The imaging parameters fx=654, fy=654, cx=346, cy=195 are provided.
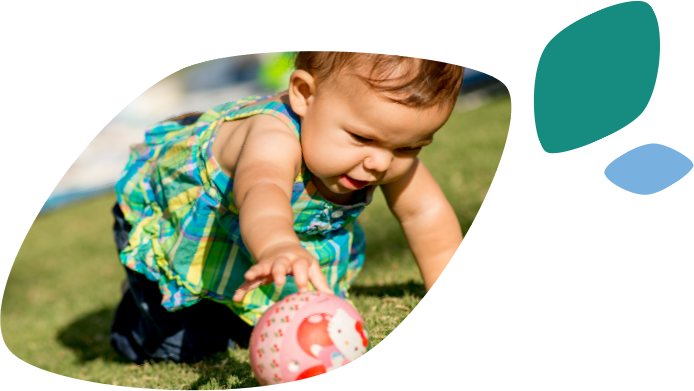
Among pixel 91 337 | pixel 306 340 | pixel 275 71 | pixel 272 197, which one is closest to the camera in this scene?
pixel 306 340

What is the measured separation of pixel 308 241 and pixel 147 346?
72cm

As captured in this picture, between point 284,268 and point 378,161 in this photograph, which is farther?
point 378,161

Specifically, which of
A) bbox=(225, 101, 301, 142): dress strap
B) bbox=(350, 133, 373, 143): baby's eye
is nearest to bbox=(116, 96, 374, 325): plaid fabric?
bbox=(225, 101, 301, 142): dress strap

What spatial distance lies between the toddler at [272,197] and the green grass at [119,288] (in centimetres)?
13

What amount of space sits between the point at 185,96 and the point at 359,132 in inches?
65.0

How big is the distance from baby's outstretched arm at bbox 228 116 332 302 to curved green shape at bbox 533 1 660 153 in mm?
653

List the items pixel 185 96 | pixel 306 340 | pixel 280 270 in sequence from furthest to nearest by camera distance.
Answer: pixel 185 96 → pixel 306 340 → pixel 280 270

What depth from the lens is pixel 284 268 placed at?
1.17 metres

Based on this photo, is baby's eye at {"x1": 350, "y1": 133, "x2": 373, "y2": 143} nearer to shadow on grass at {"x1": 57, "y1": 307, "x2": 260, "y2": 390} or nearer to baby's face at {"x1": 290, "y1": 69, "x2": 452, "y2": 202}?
baby's face at {"x1": 290, "y1": 69, "x2": 452, "y2": 202}

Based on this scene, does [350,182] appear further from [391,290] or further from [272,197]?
[391,290]

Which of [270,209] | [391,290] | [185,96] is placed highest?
[185,96]

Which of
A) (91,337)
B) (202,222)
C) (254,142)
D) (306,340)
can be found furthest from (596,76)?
(91,337)

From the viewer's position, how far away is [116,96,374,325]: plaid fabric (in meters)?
1.89

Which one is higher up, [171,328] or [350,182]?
[350,182]
